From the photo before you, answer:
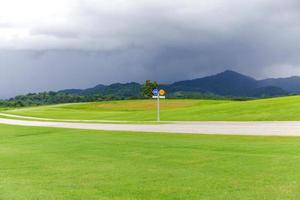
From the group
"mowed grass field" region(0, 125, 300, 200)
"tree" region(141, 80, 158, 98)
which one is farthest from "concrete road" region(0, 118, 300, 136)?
"tree" region(141, 80, 158, 98)

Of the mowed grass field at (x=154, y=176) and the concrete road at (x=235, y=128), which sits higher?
the mowed grass field at (x=154, y=176)

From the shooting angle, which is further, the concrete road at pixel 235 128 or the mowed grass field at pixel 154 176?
the concrete road at pixel 235 128

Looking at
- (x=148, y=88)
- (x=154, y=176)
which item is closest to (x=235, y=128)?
(x=154, y=176)

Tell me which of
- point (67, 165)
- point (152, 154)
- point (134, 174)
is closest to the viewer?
point (134, 174)

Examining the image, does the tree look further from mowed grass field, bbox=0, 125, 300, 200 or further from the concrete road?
mowed grass field, bbox=0, 125, 300, 200

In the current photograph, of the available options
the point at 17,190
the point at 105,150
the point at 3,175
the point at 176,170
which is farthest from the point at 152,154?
the point at 17,190

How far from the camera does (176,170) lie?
12719mm

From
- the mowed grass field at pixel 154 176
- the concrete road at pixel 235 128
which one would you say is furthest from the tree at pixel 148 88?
the mowed grass field at pixel 154 176

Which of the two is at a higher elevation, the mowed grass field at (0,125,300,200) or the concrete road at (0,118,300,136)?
the mowed grass field at (0,125,300,200)

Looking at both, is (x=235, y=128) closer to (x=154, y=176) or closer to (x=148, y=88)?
(x=154, y=176)

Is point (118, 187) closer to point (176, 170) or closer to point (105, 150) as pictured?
point (176, 170)

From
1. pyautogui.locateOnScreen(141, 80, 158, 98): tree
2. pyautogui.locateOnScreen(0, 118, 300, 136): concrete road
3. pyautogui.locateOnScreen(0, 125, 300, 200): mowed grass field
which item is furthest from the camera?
pyautogui.locateOnScreen(141, 80, 158, 98): tree

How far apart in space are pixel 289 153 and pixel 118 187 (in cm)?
817

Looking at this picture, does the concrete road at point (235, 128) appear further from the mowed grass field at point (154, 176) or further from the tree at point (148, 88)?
the tree at point (148, 88)
